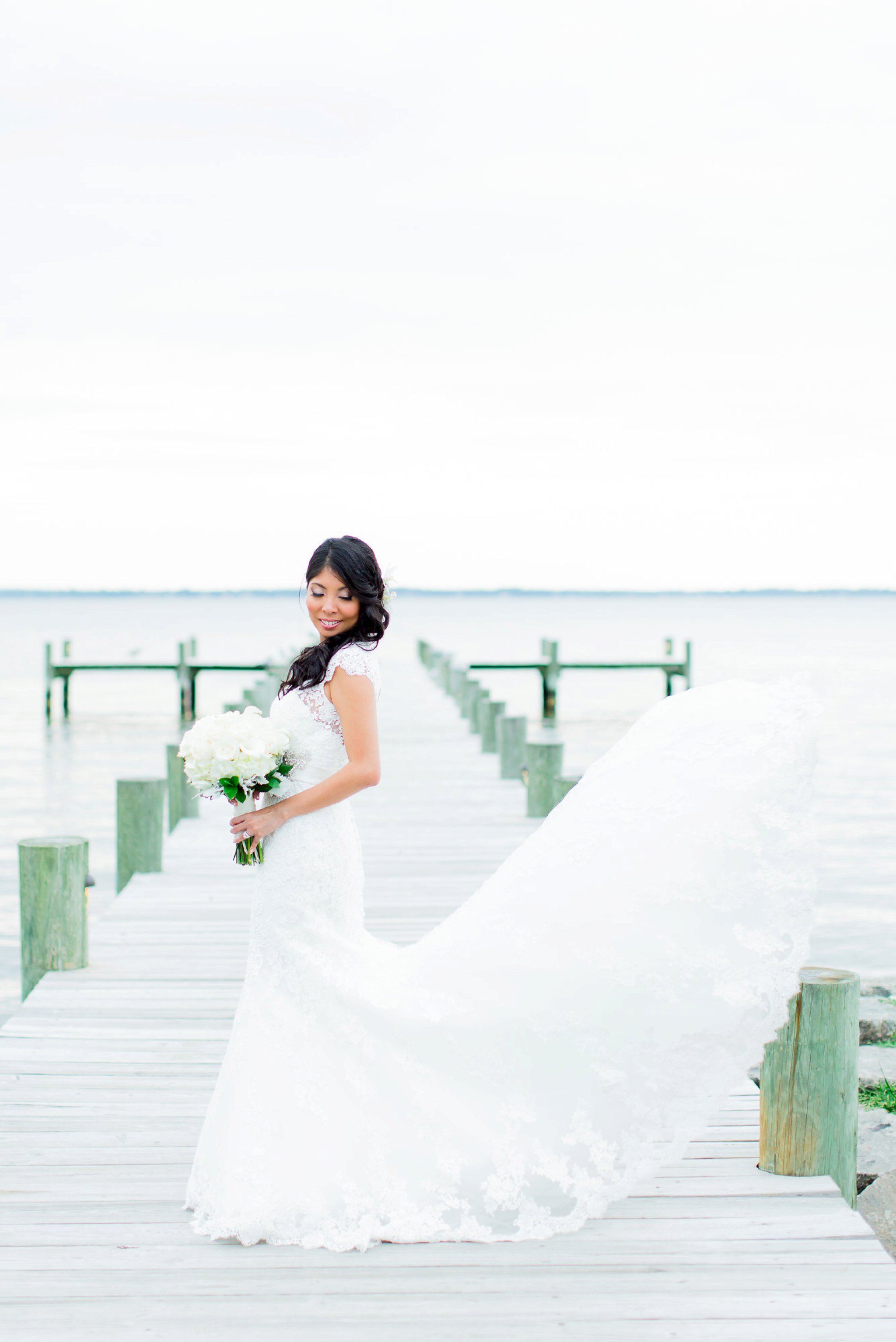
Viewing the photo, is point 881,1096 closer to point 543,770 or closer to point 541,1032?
point 541,1032

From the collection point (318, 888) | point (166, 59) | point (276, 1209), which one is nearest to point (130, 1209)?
point (276, 1209)

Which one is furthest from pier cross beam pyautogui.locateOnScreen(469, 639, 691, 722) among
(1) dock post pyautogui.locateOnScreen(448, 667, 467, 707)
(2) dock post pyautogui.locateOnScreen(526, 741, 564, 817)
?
(2) dock post pyautogui.locateOnScreen(526, 741, 564, 817)

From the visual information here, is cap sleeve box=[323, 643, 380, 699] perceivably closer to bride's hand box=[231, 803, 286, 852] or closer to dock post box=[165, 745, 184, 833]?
bride's hand box=[231, 803, 286, 852]

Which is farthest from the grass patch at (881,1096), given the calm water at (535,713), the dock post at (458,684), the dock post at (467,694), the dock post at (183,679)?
the dock post at (183,679)

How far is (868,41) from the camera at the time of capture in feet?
39.8

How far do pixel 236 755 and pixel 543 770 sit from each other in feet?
21.3

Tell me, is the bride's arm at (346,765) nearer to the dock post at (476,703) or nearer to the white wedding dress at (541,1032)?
the white wedding dress at (541,1032)

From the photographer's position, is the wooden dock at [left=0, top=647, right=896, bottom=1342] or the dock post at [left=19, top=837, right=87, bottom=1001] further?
the dock post at [left=19, top=837, right=87, bottom=1001]

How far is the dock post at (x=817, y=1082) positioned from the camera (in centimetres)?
343

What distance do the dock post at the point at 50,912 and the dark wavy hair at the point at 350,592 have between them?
2.80 meters

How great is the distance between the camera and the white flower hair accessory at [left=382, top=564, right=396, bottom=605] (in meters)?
3.47

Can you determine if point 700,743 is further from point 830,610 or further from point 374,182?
point 830,610

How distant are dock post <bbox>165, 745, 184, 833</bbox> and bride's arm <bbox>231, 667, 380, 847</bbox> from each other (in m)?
Result: 6.32

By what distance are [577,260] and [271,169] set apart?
5729 millimetres
